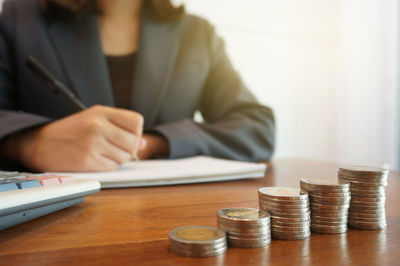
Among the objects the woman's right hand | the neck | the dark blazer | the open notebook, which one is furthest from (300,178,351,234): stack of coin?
the neck

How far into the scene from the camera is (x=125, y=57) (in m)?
1.01

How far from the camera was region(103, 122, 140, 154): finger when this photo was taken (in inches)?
21.0

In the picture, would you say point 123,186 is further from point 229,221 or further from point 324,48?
point 324,48

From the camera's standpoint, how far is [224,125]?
0.82 meters

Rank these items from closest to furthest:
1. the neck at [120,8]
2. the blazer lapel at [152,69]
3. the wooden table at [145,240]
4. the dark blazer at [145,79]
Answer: the wooden table at [145,240] < the dark blazer at [145,79] < the blazer lapel at [152,69] < the neck at [120,8]

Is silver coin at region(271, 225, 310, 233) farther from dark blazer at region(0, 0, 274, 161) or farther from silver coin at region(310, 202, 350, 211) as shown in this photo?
dark blazer at region(0, 0, 274, 161)

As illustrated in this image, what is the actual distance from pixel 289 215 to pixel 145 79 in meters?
0.79

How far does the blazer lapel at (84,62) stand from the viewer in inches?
34.0

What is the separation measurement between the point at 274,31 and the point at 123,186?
67.6 inches

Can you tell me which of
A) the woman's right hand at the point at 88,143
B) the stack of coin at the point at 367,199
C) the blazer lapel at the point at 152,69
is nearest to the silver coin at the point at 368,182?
the stack of coin at the point at 367,199

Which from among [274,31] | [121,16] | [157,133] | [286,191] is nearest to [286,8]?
[274,31]

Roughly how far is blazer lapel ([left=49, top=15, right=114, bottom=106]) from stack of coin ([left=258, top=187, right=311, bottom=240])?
29.1 inches

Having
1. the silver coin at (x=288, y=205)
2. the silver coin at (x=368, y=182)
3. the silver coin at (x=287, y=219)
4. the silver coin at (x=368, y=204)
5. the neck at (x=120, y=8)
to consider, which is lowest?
the silver coin at (x=287, y=219)

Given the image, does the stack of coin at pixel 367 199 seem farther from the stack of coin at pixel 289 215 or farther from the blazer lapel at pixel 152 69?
the blazer lapel at pixel 152 69
